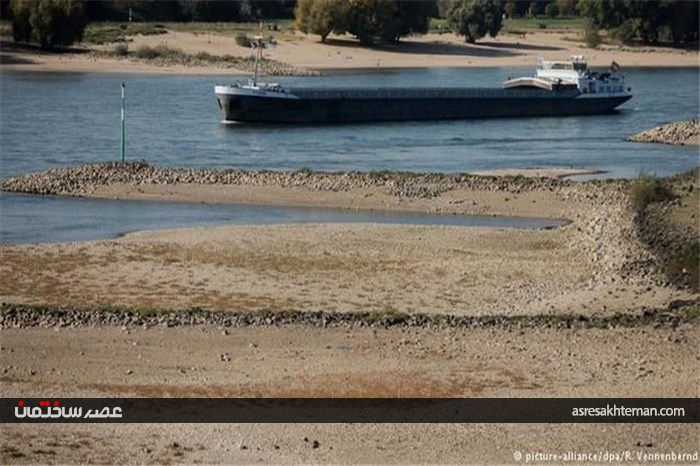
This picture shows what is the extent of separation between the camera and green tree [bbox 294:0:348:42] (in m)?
97.7

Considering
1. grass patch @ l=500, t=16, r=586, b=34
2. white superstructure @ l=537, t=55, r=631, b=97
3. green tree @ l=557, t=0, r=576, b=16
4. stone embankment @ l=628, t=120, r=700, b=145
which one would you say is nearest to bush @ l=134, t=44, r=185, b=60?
white superstructure @ l=537, t=55, r=631, b=97

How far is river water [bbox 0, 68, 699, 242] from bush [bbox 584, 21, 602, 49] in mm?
35968

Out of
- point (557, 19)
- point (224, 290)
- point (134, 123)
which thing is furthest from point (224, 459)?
point (557, 19)

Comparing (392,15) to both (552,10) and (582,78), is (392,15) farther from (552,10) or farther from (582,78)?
(552,10)

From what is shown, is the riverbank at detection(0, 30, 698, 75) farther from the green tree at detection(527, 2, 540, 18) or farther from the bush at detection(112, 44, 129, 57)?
the green tree at detection(527, 2, 540, 18)

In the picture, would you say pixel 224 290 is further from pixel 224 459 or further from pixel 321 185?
pixel 321 185

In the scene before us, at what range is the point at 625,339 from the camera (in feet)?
60.5

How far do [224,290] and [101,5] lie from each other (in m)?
87.9

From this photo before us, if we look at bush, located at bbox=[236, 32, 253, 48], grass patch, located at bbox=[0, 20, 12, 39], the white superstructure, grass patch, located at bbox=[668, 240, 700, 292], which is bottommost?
grass patch, located at bbox=[668, 240, 700, 292]

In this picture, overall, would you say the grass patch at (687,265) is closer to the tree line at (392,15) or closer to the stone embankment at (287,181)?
the stone embankment at (287,181)

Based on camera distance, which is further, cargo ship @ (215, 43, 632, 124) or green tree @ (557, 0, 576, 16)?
green tree @ (557, 0, 576, 16)

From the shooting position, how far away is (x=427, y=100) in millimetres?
60094

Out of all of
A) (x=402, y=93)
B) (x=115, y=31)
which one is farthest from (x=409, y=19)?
(x=402, y=93)

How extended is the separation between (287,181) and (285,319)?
17590 mm
